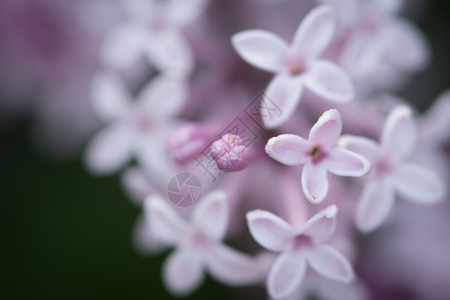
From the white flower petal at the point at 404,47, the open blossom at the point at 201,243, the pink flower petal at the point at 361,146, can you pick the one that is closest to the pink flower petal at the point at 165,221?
the open blossom at the point at 201,243

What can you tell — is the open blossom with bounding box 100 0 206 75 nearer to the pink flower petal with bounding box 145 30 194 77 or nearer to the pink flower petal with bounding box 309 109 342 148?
the pink flower petal with bounding box 145 30 194 77

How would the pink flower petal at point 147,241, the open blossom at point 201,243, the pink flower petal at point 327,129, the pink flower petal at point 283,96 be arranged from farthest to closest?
the pink flower petal at point 147,241 → the open blossom at point 201,243 → the pink flower petal at point 283,96 → the pink flower petal at point 327,129

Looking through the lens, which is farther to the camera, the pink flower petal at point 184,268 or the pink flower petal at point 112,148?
the pink flower petal at point 112,148

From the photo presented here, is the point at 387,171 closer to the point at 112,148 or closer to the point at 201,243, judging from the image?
the point at 201,243

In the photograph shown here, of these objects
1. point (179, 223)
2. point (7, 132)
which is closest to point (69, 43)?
point (7, 132)

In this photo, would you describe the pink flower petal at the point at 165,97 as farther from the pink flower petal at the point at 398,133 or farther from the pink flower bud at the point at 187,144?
the pink flower petal at the point at 398,133

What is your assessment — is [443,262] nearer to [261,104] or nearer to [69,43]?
[261,104]
